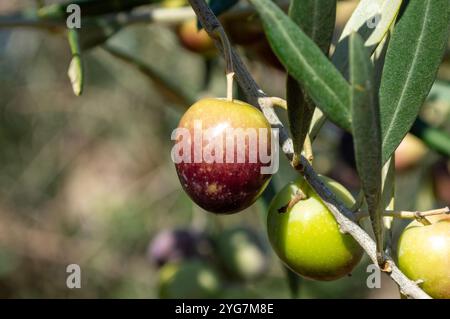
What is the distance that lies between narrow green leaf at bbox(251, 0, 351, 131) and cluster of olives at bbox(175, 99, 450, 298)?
7cm

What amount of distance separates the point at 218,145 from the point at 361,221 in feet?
0.56

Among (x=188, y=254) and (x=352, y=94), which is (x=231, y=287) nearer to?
(x=188, y=254)

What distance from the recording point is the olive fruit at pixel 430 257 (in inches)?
26.2

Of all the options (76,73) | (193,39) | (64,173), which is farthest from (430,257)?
(64,173)

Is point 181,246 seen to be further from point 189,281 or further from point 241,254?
point 189,281

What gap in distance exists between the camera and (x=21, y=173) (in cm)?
339

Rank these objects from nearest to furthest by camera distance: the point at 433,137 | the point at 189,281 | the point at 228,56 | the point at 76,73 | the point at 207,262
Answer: the point at 228,56, the point at 76,73, the point at 433,137, the point at 189,281, the point at 207,262

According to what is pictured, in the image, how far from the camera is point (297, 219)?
27.5 inches

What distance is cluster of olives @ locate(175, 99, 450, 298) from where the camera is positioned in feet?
2.09
